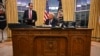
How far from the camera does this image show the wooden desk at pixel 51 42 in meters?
4.34

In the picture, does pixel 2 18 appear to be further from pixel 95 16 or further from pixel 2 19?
pixel 95 16

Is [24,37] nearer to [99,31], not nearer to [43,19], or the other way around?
[43,19]

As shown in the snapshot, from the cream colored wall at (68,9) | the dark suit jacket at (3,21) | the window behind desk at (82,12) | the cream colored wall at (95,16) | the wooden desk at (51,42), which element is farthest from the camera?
the window behind desk at (82,12)

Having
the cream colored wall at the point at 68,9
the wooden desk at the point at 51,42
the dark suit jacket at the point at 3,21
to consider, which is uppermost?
the cream colored wall at the point at 68,9

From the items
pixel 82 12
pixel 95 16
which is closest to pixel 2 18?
pixel 82 12

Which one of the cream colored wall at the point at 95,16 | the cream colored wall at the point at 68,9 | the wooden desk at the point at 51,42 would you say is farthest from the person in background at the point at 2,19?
the cream colored wall at the point at 95,16

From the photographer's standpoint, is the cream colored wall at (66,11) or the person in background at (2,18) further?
the cream colored wall at (66,11)

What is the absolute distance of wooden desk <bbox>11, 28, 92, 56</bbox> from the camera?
14.2 ft

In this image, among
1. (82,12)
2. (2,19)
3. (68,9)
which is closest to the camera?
(2,19)

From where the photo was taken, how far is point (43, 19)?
786 cm

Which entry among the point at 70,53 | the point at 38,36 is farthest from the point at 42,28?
the point at 70,53

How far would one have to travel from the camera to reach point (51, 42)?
14.5 ft

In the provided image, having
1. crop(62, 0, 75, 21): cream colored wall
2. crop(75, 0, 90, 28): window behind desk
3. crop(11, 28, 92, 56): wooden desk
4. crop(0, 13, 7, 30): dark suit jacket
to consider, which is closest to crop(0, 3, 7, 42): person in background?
crop(0, 13, 7, 30): dark suit jacket

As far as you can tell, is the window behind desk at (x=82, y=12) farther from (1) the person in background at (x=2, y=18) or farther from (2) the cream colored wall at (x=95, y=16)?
(1) the person in background at (x=2, y=18)
